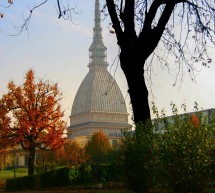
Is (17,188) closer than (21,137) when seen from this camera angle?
Yes

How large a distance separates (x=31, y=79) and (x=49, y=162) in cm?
2515

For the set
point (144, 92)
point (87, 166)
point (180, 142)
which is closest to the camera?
point (180, 142)

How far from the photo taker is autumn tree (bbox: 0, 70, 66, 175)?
32719 mm

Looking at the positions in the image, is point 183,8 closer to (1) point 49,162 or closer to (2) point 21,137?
(2) point 21,137

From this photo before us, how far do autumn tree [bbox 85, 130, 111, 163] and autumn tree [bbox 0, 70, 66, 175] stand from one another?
49.4m

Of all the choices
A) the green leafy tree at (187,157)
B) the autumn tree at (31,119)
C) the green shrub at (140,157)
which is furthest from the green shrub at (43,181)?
the green leafy tree at (187,157)

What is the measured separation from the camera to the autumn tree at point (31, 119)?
107 feet

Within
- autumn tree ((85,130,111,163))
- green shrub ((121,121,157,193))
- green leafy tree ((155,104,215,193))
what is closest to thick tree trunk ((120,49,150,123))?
green shrub ((121,121,157,193))

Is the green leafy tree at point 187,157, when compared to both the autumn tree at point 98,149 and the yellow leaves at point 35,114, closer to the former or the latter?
the yellow leaves at point 35,114

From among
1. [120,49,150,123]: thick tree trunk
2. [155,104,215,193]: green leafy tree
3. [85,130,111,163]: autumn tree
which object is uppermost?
[85,130,111,163]: autumn tree

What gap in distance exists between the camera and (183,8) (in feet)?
36.1

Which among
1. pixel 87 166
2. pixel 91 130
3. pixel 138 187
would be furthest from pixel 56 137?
pixel 91 130

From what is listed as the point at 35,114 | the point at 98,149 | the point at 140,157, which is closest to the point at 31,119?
the point at 35,114

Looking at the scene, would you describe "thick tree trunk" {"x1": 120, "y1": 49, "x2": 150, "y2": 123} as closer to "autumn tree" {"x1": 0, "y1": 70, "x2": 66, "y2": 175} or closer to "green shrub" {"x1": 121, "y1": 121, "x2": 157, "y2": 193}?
"green shrub" {"x1": 121, "y1": 121, "x2": 157, "y2": 193}
